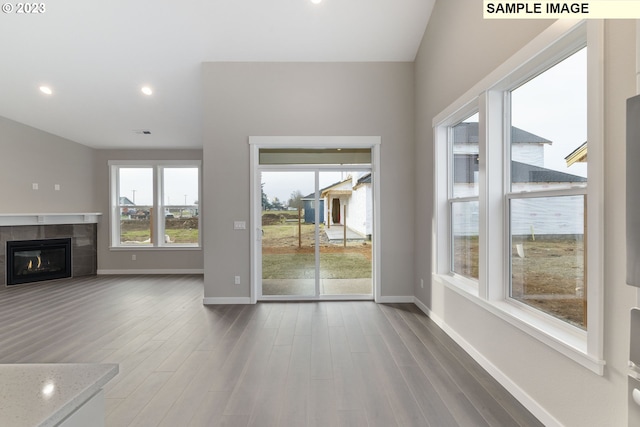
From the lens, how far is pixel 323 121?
16.2ft

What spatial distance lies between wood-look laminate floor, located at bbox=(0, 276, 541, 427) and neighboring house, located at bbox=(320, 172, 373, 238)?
1206mm

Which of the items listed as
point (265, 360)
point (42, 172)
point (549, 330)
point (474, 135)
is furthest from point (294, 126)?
point (42, 172)

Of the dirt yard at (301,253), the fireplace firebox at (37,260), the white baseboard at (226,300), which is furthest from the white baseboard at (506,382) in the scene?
the fireplace firebox at (37,260)

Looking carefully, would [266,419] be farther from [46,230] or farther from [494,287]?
[46,230]

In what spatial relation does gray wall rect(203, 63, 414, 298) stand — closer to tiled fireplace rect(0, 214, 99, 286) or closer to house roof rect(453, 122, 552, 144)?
house roof rect(453, 122, 552, 144)

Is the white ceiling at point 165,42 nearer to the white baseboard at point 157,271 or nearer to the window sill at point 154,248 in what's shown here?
the window sill at point 154,248

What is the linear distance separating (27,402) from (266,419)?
1734mm

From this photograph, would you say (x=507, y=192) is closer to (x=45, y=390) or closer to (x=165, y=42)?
(x=45, y=390)

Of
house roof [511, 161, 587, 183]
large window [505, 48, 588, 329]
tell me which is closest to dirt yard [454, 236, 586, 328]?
large window [505, 48, 588, 329]

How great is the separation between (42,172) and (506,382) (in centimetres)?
818

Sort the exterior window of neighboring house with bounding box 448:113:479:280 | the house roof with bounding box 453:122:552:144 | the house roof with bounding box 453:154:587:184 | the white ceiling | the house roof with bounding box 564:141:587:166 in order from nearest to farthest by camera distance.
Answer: the house roof with bounding box 564:141:587:166, the house roof with bounding box 453:154:587:184, the house roof with bounding box 453:122:552:144, the exterior window of neighboring house with bounding box 448:113:479:280, the white ceiling

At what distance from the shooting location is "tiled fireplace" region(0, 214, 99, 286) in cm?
632

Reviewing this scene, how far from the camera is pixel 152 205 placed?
7594mm

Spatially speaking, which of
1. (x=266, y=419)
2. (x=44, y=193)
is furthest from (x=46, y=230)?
(x=266, y=419)
